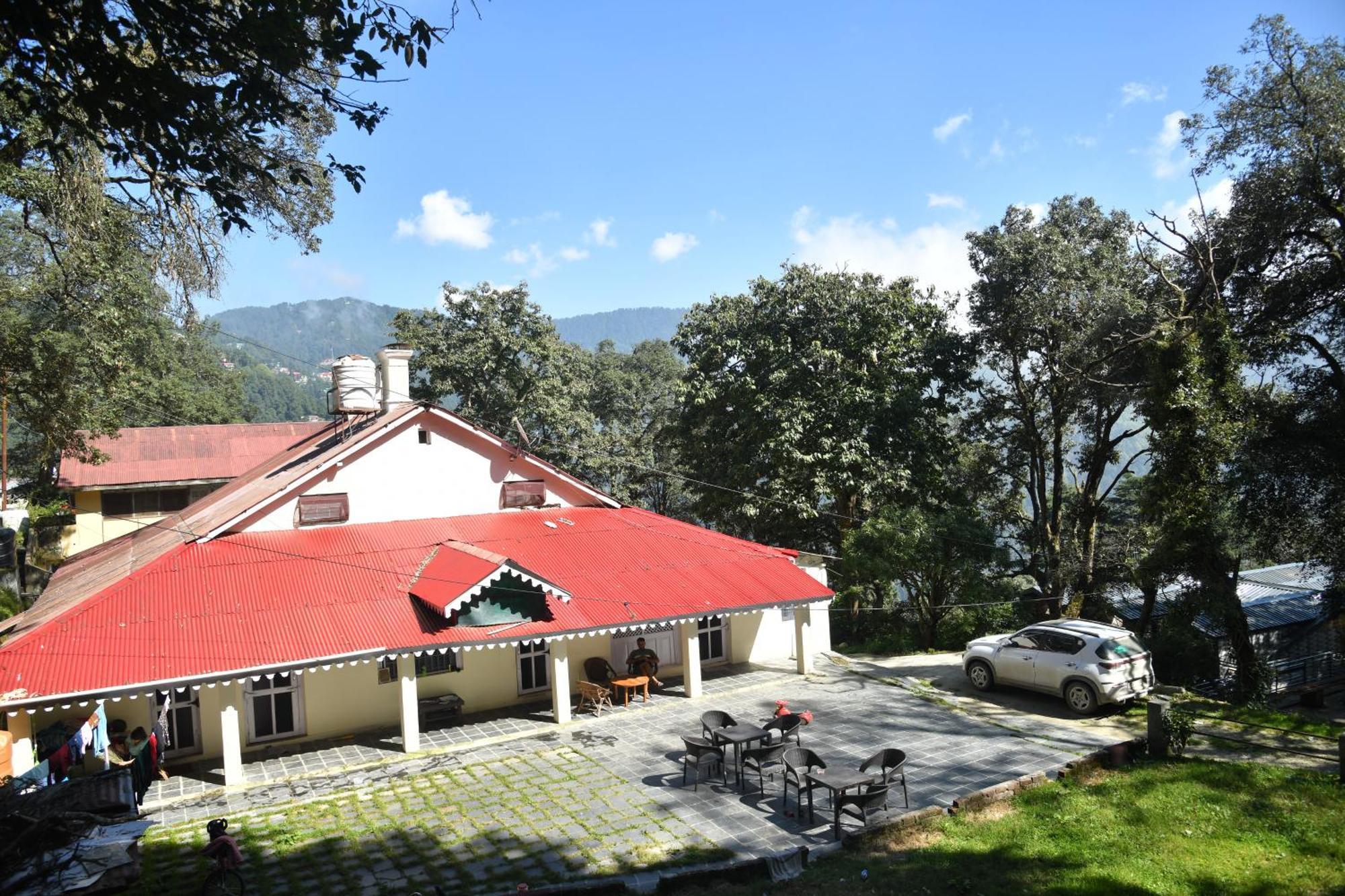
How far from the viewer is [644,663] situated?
18.0 meters

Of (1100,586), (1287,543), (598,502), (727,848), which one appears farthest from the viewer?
(1100,586)

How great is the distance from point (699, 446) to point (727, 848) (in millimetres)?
21109

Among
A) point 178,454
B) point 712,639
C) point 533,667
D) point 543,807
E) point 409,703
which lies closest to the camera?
point 543,807

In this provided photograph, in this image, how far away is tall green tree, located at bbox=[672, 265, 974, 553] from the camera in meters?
26.8

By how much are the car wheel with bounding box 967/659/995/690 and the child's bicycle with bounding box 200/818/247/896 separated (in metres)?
14.3

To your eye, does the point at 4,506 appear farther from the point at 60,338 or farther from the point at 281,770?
the point at 281,770

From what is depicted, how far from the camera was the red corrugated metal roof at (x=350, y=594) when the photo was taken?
1255 cm

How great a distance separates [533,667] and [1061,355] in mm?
18536

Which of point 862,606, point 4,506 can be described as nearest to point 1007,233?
point 862,606

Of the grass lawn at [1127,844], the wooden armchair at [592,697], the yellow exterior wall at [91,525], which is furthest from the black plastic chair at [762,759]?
the yellow exterior wall at [91,525]

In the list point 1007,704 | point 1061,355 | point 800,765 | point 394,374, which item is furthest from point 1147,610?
point 394,374

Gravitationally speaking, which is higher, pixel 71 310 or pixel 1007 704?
pixel 71 310

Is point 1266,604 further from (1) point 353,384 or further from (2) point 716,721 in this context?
(1) point 353,384

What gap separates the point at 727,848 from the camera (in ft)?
33.5
